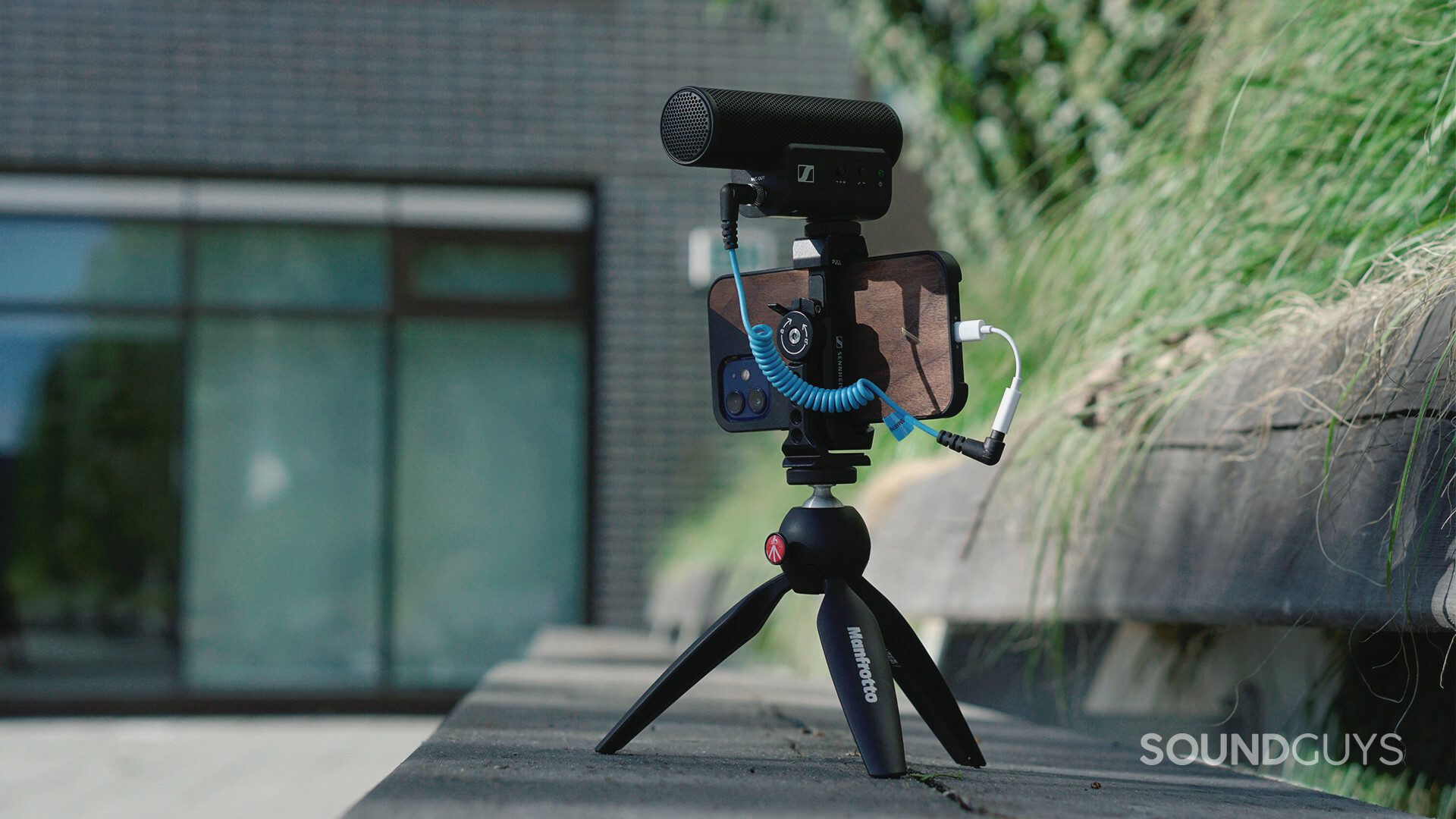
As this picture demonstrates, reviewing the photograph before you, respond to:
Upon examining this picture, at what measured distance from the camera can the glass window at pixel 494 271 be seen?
7652 mm

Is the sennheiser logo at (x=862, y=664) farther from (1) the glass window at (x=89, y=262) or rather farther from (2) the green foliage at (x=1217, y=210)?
(1) the glass window at (x=89, y=262)

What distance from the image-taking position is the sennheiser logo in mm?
1410

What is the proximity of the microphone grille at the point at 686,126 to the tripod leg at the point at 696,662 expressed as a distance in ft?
1.62

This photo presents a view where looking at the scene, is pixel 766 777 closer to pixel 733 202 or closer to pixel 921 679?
pixel 921 679

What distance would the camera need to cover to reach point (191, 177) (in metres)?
7.47

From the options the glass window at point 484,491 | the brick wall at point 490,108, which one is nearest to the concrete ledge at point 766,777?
the brick wall at point 490,108

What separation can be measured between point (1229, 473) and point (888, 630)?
55cm

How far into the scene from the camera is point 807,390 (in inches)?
55.6

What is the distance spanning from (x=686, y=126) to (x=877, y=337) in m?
0.32

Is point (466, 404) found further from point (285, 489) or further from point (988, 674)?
point (988, 674)

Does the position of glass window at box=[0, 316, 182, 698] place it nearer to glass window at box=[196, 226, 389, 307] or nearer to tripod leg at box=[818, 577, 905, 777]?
glass window at box=[196, 226, 389, 307]

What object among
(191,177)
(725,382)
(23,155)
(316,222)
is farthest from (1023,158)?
(23,155)

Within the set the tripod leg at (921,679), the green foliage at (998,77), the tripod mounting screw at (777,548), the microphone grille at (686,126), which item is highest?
the green foliage at (998,77)

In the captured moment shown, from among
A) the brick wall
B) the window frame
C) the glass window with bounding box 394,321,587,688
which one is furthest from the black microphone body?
the glass window with bounding box 394,321,587,688
